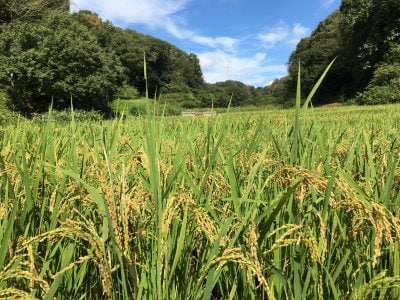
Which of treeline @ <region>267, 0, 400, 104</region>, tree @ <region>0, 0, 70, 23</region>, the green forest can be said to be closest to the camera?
the green forest

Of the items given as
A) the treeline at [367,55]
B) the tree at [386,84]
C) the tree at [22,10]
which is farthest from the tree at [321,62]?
the tree at [22,10]

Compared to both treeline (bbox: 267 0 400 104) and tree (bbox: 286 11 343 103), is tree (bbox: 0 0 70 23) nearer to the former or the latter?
treeline (bbox: 267 0 400 104)

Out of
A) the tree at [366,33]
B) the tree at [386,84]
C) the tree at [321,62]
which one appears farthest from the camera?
the tree at [321,62]

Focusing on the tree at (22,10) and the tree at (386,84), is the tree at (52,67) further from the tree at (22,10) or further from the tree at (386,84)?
the tree at (386,84)

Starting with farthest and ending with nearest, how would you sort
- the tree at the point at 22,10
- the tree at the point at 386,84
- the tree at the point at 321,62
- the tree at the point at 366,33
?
the tree at the point at 321,62 → the tree at the point at 366,33 → the tree at the point at 22,10 → the tree at the point at 386,84

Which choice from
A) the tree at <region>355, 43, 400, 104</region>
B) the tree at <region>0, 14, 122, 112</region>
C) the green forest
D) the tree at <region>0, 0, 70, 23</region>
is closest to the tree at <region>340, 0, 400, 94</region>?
the green forest

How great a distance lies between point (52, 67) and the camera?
2438cm

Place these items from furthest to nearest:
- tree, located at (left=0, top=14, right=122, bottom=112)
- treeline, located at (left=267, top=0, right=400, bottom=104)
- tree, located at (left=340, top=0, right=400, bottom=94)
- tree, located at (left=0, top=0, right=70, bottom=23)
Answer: tree, located at (left=340, top=0, right=400, bottom=94) < tree, located at (left=0, top=0, right=70, bottom=23) < treeline, located at (left=267, top=0, right=400, bottom=104) < tree, located at (left=0, top=14, right=122, bottom=112)

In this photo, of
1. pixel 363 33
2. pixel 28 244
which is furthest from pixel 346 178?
pixel 363 33

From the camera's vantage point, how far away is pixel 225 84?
126 metres

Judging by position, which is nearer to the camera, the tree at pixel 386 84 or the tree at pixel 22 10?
the tree at pixel 386 84

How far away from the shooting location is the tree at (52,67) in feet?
78.4

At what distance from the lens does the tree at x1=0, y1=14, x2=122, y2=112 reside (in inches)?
941

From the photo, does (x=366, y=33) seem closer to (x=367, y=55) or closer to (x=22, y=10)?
(x=367, y=55)
